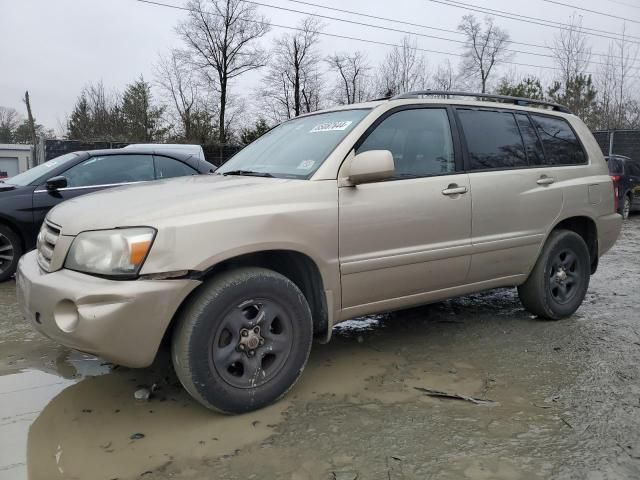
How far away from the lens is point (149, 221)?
2.57 m

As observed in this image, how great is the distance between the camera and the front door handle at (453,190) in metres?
3.58

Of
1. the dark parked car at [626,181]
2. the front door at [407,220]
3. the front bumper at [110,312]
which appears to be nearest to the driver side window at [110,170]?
the front bumper at [110,312]

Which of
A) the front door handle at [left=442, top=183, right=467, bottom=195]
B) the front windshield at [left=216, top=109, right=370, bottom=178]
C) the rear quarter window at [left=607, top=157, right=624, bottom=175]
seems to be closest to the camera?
the front windshield at [left=216, top=109, right=370, bottom=178]

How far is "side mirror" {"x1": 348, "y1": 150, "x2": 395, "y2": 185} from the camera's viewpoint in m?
3.08

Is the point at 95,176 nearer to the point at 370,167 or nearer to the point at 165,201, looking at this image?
the point at 165,201

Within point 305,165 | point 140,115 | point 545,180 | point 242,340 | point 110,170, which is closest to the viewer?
point 242,340

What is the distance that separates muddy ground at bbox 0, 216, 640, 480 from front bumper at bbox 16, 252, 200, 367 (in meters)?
0.48

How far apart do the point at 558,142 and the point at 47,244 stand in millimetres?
4007

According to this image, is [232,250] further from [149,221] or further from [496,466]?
[496,466]

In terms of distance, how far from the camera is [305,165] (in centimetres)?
329

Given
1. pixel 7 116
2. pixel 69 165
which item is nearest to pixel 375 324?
pixel 69 165

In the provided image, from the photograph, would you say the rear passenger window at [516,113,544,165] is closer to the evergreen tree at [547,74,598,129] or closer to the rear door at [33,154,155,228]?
the rear door at [33,154,155,228]

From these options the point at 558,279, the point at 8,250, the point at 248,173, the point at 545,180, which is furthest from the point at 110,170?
the point at 558,279

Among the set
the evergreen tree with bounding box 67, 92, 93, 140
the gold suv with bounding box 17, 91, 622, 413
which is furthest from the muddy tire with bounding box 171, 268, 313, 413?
the evergreen tree with bounding box 67, 92, 93, 140
